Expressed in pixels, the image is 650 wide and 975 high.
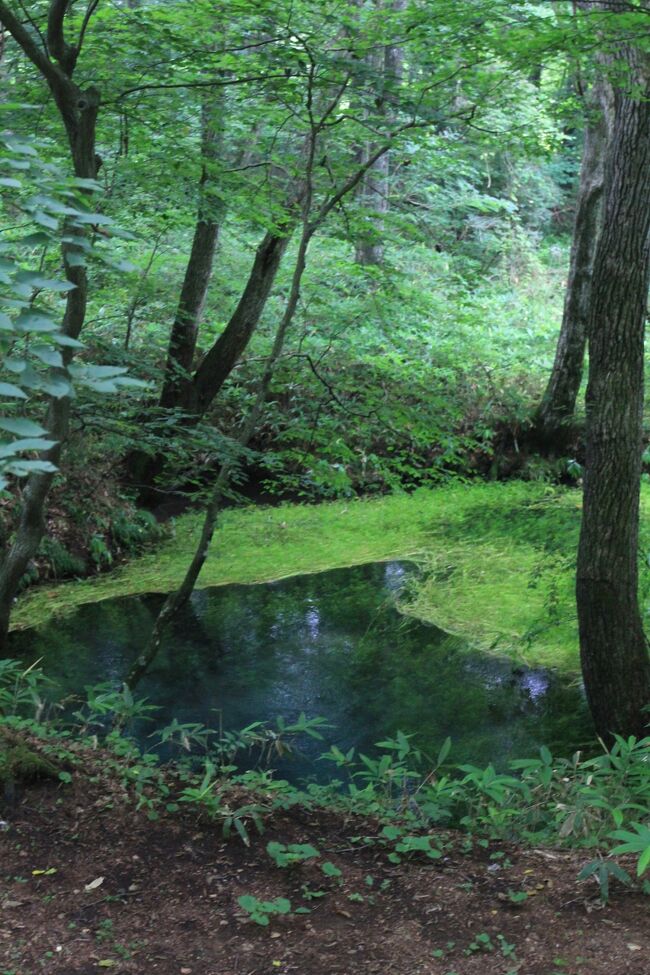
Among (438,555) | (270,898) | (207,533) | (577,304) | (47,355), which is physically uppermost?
(577,304)

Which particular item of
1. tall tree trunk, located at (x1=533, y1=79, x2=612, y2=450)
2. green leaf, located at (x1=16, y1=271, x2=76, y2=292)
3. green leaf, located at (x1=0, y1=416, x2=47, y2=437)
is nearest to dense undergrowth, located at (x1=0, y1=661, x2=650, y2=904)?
green leaf, located at (x1=0, y1=416, x2=47, y2=437)

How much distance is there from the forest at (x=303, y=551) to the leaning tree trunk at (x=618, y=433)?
2 centimetres

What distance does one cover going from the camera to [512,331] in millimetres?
11695

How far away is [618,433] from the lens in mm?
4289

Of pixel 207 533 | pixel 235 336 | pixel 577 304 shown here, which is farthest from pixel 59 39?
pixel 577 304

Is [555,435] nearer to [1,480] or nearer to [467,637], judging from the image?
[467,637]

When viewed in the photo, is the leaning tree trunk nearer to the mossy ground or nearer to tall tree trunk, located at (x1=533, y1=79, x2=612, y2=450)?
the mossy ground

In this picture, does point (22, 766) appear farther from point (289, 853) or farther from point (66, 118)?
point (66, 118)

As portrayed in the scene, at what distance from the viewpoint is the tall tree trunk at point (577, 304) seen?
29.5 ft

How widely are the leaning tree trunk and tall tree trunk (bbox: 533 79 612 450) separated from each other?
448 cm

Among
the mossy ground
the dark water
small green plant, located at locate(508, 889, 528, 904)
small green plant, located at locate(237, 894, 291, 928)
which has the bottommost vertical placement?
the dark water

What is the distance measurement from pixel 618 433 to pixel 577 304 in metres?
5.45

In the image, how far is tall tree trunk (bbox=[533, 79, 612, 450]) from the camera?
8992 mm

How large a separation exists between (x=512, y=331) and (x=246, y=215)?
22.9 ft
